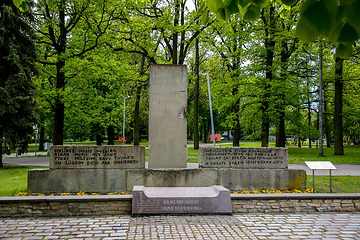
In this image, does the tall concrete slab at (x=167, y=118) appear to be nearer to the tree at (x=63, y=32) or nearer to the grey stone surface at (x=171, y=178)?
the grey stone surface at (x=171, y=178)

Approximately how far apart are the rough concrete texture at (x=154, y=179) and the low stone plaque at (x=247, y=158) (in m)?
0.18

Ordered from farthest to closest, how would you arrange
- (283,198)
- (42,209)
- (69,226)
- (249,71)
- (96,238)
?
(249,71)
(283,198)
(42,209)
(69,226)
(96,238)

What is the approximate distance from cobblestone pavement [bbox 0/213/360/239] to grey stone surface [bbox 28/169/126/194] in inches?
82.0

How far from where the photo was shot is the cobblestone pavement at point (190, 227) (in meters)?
4.89

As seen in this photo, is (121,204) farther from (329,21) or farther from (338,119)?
(338,119)

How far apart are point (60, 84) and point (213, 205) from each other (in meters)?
15.0

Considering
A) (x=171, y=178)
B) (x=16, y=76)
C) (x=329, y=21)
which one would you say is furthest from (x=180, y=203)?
(x=16, y=76)

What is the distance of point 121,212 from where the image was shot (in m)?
6.27

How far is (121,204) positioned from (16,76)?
491 inches

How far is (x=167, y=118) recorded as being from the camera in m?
8.41

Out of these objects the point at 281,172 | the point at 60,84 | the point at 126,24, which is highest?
the point at 126,24

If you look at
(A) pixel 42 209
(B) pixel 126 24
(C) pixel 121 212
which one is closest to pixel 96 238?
(C) pixel 121 212

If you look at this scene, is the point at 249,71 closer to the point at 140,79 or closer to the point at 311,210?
the point at 140,79

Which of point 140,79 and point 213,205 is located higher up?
point 140,79
